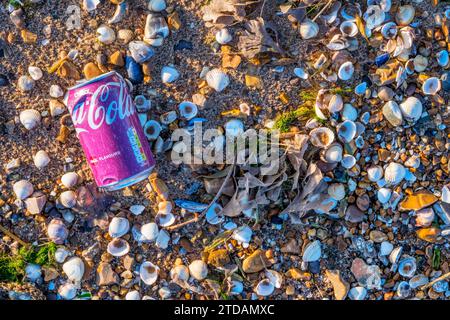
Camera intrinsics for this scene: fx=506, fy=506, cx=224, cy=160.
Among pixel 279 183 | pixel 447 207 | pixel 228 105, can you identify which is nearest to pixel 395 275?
pixel 447 207

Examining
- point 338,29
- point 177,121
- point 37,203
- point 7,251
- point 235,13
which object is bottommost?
point 7,251

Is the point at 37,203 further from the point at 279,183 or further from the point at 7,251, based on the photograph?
the point at 279,183

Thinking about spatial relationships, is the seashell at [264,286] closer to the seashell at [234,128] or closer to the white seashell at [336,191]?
the white seashell at [336,191]

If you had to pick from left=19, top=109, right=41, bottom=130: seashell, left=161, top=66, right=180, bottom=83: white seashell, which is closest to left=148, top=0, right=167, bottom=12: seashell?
left=161, top=66, right=180, bottom=83: white seashell

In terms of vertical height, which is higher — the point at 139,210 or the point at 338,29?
the point at 338,29

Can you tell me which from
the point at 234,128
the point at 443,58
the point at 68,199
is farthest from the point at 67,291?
Answer: the point at 443,58

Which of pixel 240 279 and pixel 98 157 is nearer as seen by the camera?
pixel 98 157

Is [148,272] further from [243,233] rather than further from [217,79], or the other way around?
[217,79]
